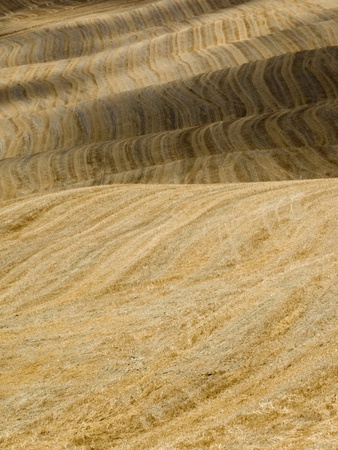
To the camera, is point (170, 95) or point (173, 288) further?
point (170, 95)

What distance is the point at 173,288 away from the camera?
37.7 ft

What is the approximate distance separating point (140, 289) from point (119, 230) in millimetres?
2771

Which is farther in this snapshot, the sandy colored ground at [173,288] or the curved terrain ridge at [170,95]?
the curved terrain ridge at [170,95]

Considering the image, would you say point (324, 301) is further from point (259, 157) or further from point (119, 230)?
point (259, 157)

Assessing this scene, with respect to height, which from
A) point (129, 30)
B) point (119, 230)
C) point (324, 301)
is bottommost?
point (129, 30)

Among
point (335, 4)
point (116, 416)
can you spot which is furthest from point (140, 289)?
point (335, 4)

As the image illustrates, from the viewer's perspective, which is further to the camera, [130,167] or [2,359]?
[130,167]

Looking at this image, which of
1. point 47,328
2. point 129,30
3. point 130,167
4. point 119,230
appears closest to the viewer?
point 47,328

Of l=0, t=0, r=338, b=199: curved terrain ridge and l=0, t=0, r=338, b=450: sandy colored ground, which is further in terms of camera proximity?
l=0, t=0, r=338, b=199: curved terrain ridge

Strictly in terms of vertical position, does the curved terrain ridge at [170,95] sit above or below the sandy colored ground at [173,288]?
below

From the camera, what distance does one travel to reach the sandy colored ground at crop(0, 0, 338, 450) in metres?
8.38

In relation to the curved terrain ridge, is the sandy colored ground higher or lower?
higher

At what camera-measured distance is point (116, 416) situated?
855cm

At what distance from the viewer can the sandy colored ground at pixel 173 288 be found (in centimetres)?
838
